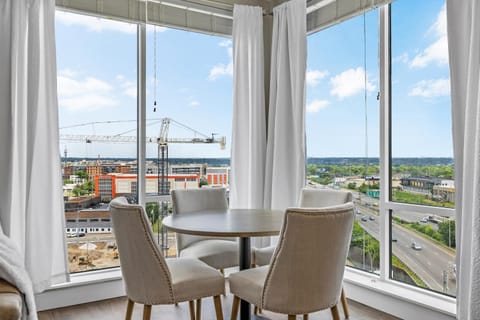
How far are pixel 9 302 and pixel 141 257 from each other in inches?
25.7

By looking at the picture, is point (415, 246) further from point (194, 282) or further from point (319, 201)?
point (194, 282)

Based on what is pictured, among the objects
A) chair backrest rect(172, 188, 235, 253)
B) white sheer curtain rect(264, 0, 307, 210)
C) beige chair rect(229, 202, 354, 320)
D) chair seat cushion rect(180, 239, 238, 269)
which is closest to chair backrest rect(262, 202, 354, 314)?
beige chair rect(229, 202, 354, 320)

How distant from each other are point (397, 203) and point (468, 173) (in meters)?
0.80

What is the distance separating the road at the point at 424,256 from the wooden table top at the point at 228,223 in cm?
96

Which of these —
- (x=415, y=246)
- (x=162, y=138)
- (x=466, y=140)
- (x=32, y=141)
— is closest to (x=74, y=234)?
(x=32, y=141)

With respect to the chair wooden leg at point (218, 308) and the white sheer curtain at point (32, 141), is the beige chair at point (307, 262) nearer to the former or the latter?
the chair wooden leg at point (218, 308)

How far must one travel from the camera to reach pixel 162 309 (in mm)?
2967

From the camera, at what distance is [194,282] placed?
2.15m

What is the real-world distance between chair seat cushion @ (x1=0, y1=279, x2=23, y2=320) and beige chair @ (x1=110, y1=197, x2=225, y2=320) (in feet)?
1.85

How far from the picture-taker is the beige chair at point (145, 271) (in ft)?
6.63

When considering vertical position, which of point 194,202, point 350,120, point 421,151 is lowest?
point 194,202

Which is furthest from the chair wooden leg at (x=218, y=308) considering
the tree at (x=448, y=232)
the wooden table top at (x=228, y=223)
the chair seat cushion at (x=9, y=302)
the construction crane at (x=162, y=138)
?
the construction crane at (x=162, y=138)

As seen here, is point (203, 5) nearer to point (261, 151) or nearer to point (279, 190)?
point (261, 151)

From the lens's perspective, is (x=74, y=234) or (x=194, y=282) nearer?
(x=194, y=282)
